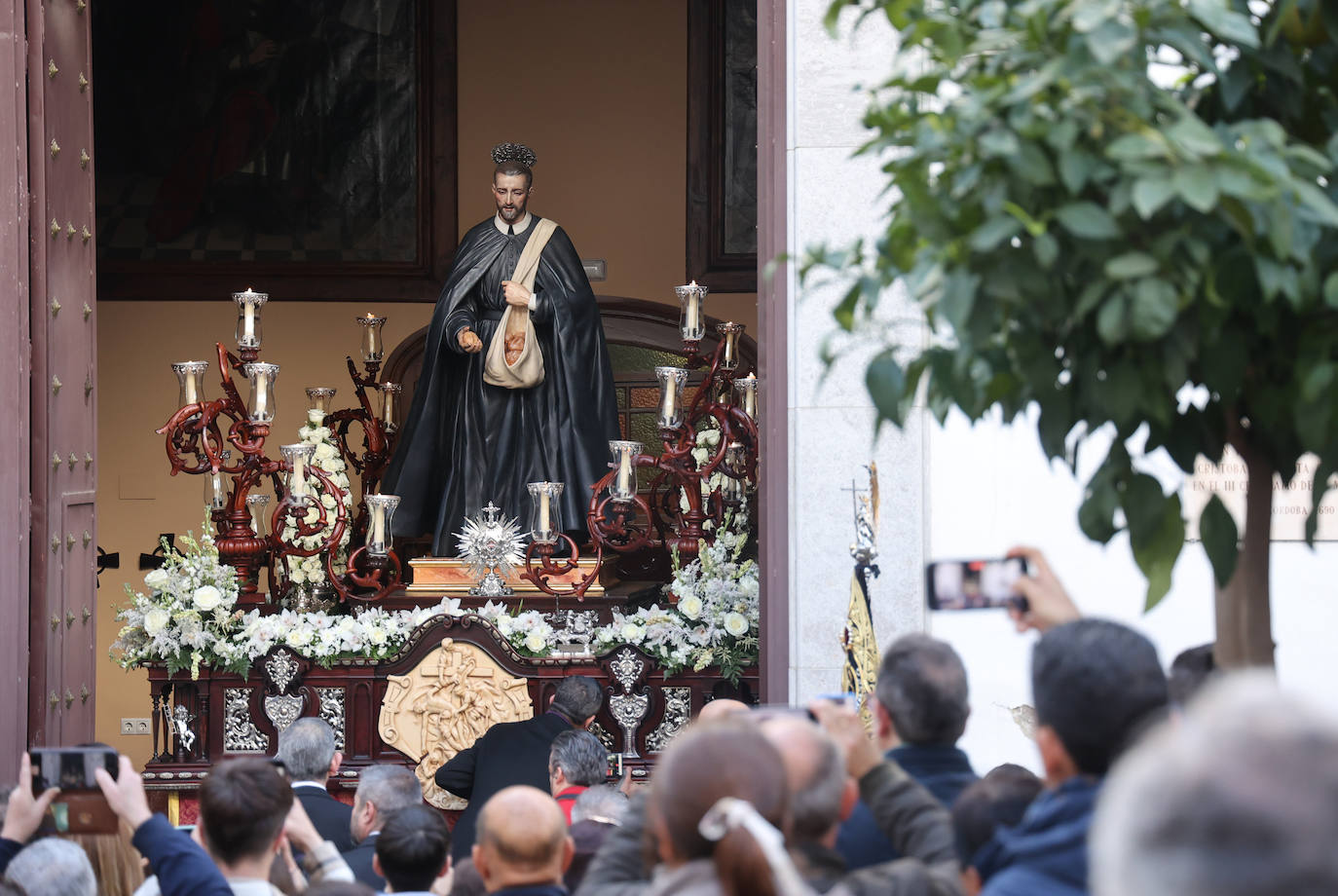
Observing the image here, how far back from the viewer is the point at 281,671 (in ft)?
20.1

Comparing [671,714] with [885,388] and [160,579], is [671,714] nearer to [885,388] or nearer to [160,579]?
[160,579]

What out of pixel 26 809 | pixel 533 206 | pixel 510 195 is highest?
pixel 533 206

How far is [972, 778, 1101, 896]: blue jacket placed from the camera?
1919 millimetres

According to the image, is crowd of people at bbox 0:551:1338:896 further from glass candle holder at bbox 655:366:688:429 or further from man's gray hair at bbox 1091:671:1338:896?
glass candle holder at bbox 655:366:688:429

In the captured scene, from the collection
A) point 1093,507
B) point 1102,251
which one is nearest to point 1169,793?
point 1102,251

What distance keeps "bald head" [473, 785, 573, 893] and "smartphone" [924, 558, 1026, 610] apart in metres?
0.77

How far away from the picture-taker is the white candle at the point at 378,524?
6.59 m

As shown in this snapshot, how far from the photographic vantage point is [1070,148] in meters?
1.84

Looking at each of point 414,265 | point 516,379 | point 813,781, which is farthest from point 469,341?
point 813,781

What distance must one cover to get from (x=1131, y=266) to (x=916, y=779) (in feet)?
3.61

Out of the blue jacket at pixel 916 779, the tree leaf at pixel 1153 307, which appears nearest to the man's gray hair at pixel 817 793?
the blue jacket at pixel 916 779

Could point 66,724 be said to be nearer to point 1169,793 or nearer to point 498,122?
point 1169,793

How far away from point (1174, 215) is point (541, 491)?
471 centimetres

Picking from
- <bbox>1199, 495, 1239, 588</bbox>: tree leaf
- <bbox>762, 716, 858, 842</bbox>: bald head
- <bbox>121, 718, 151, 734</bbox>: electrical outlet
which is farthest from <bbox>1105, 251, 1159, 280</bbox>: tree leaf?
<bbox>121, 718, 151, 734</bbox>: electrical outlet
